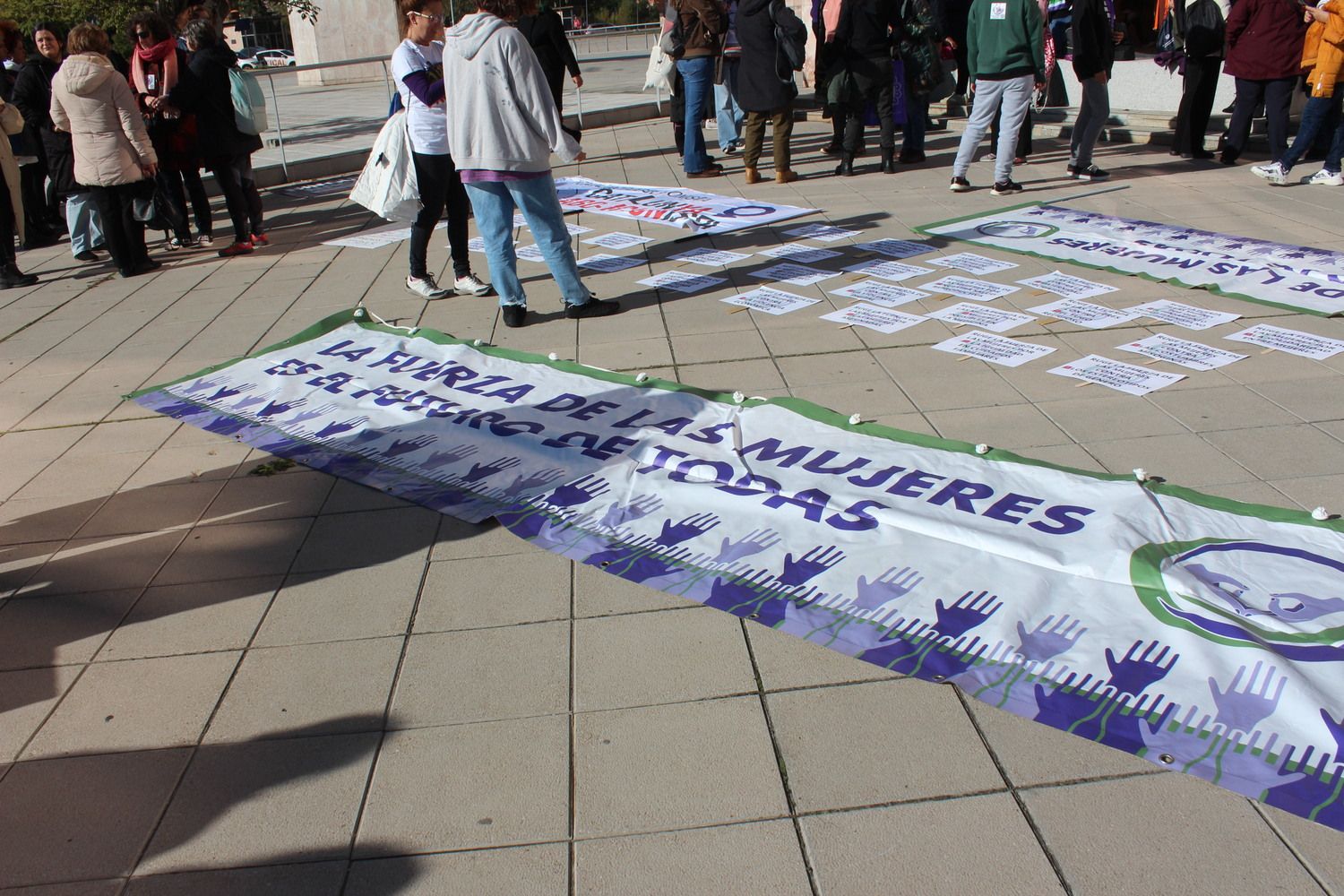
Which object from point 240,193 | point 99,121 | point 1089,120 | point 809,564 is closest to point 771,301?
point 809,564

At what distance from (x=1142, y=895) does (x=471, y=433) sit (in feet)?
10.3

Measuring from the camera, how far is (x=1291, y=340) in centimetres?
504

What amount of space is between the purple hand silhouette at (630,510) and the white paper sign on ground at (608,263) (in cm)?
369

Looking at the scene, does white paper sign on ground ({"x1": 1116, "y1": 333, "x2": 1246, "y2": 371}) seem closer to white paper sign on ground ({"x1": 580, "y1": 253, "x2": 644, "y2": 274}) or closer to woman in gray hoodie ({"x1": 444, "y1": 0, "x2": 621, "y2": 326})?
woman in gray hoodie ({"x1": 444, "y1": 0, "x2": 621, "y2": 326})

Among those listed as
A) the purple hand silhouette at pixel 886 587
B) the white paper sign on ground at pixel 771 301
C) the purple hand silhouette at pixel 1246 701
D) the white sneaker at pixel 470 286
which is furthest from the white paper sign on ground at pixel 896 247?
the purple hand silhouette at pixel 1246 701

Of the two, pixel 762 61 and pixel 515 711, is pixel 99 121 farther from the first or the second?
pixel 515 711

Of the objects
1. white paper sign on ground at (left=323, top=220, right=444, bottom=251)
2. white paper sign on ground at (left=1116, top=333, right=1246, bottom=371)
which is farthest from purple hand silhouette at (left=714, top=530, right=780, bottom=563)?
white paper sign on ground at (left=323, top=220, right=444, bottom=251)

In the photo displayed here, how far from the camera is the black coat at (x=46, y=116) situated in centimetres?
809

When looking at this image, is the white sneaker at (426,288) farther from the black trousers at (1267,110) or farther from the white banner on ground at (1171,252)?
the black trousers at (1267,110)

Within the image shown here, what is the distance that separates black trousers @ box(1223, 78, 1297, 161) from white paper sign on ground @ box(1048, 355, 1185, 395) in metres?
5.29

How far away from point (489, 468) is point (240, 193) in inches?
223

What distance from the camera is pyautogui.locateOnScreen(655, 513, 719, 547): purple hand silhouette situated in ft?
11.4

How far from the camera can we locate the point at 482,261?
25.2 feet

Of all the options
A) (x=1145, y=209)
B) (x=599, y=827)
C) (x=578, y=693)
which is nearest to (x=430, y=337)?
(x=578, y=693)
